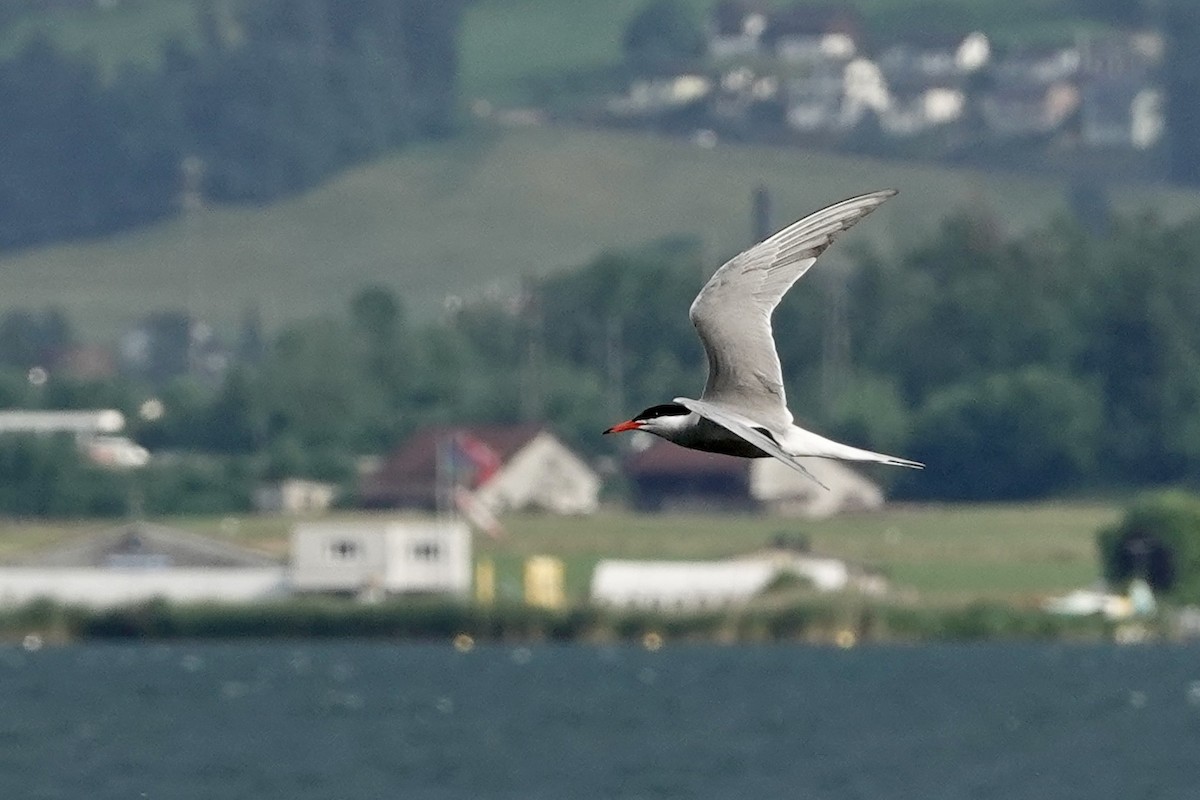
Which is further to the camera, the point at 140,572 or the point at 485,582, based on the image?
the point at 485,582

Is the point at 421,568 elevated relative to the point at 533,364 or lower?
lower

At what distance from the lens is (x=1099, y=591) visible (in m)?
97.6

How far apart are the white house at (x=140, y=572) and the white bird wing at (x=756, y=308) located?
76064mm

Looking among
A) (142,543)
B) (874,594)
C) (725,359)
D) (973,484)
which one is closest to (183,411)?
(973,484)

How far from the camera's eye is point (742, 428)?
20812 mm

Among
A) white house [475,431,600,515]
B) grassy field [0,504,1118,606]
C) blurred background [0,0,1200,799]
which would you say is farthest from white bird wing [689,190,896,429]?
white house [475,431,600,515]

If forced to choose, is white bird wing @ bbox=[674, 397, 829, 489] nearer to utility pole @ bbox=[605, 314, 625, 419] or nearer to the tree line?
the tree line

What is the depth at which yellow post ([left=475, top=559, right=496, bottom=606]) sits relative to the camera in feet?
325

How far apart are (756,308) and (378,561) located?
76399 mm

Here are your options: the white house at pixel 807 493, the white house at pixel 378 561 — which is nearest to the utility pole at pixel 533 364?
the white house at pixel 807 493

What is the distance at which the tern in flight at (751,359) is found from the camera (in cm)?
2156

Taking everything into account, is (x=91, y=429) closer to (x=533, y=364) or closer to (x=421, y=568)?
(x=533, y=364)

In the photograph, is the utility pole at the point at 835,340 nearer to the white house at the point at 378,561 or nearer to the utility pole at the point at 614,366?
the utility pole at the point at 614,366

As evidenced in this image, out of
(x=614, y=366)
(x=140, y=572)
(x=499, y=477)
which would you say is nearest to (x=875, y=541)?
(x=499, y=477)
